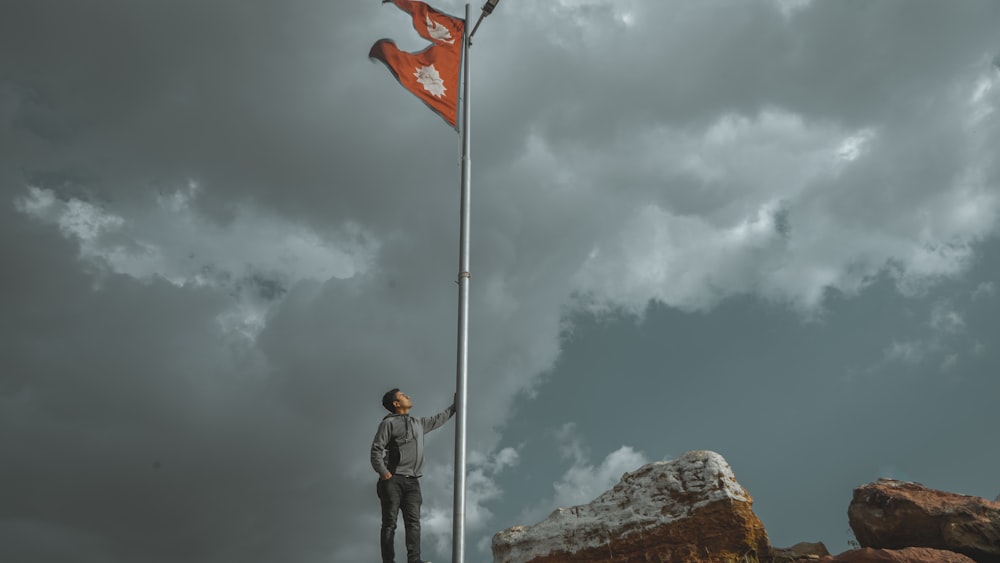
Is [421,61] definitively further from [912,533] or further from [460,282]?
[912,533]

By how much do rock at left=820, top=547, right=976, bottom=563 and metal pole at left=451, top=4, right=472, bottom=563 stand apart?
5278mm

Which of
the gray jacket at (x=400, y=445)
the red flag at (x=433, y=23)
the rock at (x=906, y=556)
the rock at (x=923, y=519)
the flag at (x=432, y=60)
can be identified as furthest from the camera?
the red flag at (x=433, y=23)

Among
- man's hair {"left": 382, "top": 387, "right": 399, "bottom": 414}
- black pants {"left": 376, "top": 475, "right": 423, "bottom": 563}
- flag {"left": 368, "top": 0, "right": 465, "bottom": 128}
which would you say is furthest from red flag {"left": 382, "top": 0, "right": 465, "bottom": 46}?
black pants {"left": 376, "top": 475, "right": 423, "bottom": 563}

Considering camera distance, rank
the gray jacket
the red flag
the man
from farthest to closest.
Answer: the red flag < the gray jacket < the man

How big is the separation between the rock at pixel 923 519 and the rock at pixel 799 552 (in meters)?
0.86

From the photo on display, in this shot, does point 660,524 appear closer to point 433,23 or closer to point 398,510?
point 398,510

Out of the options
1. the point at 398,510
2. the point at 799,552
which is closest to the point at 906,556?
the point at 799,552

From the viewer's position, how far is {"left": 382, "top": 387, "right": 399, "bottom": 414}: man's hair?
491 inches

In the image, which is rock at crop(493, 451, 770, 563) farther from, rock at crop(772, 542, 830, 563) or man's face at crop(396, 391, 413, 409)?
man's face at crop(396, 391, 413, 409)

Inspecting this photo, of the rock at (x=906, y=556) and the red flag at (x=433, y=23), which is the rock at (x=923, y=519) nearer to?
the rock at (x=906, y=556)

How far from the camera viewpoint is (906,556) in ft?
32.0

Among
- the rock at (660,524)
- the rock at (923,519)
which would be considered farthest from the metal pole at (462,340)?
the rock at (923,519)

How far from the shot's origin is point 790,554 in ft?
39.8

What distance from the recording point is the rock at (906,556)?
31.9 ft
